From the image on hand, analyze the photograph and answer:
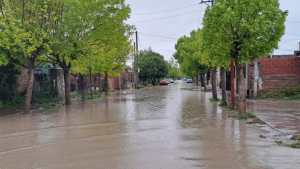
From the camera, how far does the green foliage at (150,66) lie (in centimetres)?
9842

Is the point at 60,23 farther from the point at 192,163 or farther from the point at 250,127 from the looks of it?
the point at 192,163

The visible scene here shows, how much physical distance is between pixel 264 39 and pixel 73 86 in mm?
41086

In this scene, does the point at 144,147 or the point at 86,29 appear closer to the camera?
the point at 144,147

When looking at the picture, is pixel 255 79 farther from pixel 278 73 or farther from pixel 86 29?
pixel 86 29

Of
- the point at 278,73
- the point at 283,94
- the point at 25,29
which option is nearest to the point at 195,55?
the point at 278,73

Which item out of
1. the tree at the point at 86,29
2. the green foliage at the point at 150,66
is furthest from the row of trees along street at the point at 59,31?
the green foliage at the point at 150,66

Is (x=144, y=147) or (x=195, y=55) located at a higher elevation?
(x=195, y=55)

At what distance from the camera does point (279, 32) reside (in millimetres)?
21047

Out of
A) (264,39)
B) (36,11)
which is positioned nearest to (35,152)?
(264,39)

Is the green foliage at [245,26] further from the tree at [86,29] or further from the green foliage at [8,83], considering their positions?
the green foliage at [8,83]

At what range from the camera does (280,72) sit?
37500mm

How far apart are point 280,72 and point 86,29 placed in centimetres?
1581

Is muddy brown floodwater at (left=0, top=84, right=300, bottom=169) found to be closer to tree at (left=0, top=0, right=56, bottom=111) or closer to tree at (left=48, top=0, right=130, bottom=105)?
tree at (left=0, top=0, right=56, bottom=111)

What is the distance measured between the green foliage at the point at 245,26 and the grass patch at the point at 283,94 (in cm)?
1292
